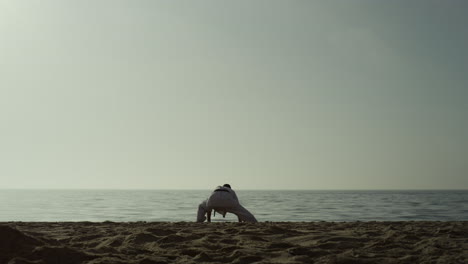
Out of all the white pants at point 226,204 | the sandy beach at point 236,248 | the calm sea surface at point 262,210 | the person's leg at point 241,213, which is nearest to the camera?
the sandy beach at point 236,248

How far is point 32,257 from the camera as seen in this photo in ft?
15.9

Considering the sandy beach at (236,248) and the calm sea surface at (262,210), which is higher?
the sandy beach at (236,248)

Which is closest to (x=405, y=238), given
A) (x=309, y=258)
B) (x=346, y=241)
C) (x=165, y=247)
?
(x=346, y=241)

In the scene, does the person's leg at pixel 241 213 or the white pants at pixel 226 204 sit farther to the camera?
the person's leg at pixel 241 213

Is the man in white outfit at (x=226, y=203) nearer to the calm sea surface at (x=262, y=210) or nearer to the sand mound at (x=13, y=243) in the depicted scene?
the sand mound at (x=13, y=243)

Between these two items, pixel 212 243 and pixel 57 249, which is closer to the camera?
pixel 57 249

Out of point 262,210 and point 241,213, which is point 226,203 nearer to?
point 241,213

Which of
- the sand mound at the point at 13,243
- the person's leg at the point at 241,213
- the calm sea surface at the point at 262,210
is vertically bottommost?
the calm sea surface at the point at 262,210

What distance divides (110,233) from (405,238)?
17.0ft

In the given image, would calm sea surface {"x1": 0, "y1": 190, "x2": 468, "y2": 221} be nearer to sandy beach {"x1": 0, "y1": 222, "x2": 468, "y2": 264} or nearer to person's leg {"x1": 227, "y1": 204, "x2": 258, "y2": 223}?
person's leg {"x1": 227, "y1": 204, "x2": 258, "y2": 223}

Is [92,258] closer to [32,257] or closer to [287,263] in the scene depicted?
[32,257]

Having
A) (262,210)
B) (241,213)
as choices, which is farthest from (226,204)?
(262,210)

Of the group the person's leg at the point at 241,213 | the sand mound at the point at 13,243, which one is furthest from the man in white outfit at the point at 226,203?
the sand mound at the point at 13,243

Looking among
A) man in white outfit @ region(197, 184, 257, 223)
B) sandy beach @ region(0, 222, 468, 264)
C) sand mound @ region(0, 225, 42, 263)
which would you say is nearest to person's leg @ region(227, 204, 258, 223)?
man in white outfit @ region(197, 184, 257, 223)
